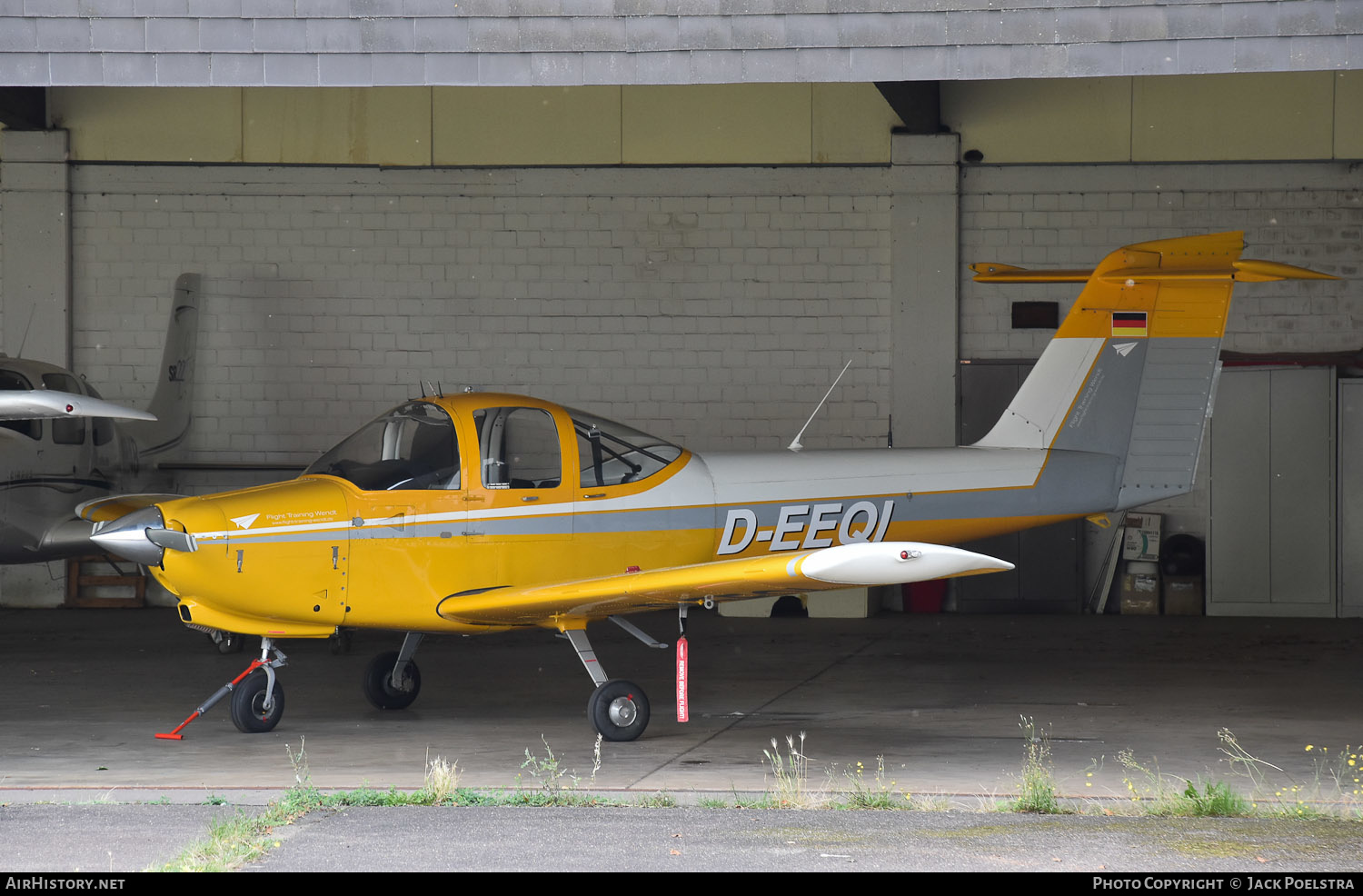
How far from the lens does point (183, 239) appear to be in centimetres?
1434

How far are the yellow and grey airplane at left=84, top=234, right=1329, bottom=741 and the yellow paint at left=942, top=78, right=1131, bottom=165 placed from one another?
509 centimetres

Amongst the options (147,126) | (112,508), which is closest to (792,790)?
(112,508)

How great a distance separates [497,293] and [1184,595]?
7.24 metres

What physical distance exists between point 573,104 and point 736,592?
849 centimetres

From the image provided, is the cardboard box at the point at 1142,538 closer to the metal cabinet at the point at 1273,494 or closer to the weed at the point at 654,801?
the metal cabinet at the point at 1273,494

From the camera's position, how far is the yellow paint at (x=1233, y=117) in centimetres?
1328

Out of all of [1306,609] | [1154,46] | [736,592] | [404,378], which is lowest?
[1306,609]

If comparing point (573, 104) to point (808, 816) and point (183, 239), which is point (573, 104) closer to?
point (183, 239)

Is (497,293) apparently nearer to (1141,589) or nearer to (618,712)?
(1141,589)

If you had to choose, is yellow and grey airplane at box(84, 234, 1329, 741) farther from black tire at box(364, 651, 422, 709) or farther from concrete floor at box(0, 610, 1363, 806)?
concrete floor at box(0, 610, 1363, 806)

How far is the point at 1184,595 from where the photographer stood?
43.8 ft

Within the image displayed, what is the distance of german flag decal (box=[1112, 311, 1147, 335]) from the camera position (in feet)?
28.3
